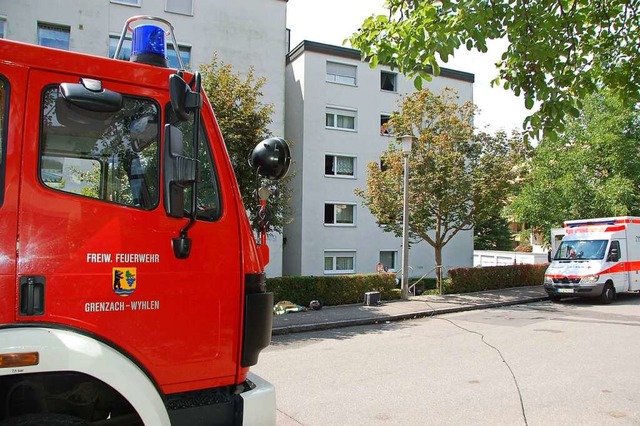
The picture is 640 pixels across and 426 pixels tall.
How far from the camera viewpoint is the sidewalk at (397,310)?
1149 centimetres

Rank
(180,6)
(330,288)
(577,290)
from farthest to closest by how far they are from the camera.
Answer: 1. (180,6)
2. (577,290)
3. (330,288)

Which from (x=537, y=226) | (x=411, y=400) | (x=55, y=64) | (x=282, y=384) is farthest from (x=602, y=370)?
(x=537, y=226)

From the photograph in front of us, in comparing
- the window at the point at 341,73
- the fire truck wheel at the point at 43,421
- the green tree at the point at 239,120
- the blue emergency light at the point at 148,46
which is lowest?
the fire truck wheel at the point at 43,421

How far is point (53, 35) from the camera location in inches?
744

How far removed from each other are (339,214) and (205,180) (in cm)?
2280

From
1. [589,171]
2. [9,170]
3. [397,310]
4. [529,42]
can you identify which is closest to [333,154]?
[397,310]

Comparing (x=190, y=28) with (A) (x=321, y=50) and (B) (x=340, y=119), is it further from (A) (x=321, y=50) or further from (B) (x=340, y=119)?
(B) (x=340, y=119)

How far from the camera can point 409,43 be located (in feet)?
16.7

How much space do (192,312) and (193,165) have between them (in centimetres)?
86

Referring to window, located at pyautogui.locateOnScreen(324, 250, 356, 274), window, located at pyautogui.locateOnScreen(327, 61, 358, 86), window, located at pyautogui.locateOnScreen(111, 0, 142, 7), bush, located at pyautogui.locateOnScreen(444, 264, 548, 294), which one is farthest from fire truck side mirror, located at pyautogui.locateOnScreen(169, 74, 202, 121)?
window, located at pyautogui.locateOnScreen(327, 61, 358, 86)

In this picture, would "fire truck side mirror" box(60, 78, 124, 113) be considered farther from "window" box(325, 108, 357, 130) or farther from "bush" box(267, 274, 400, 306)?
"window" box(325, 108, 357, 130)

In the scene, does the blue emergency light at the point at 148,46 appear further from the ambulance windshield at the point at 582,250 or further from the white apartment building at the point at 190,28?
the ambulance windshield at the point at 582,250

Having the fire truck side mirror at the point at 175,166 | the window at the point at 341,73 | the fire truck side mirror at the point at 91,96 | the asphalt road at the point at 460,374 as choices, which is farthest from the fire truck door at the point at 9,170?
the window at the point at 341,73

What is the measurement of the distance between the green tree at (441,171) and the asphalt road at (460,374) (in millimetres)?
6051
